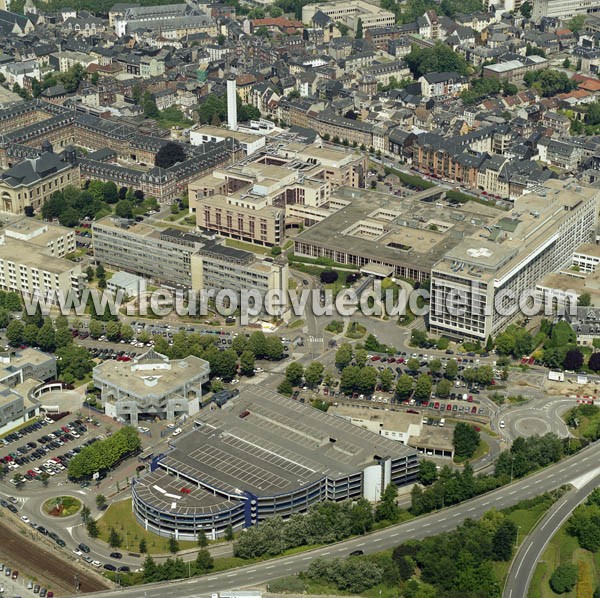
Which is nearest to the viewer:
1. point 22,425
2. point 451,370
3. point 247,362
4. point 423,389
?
point 22,425

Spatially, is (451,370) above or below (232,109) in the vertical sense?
below

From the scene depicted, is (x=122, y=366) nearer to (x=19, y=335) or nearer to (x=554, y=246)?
(x=19, y=335)

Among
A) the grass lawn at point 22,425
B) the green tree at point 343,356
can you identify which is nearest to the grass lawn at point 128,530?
the grass lawn at point 22,425

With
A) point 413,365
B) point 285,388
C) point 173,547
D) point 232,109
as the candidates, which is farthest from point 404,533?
point 232,109

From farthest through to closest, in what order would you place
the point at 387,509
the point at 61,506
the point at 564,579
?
the point at 61,506, the point at 387,509, the point at 564,579

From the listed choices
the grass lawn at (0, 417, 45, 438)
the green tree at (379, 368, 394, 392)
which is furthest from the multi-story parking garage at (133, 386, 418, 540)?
the grass lawn at (0, 417, 45, 438)

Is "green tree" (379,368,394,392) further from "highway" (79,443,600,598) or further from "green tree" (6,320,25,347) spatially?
"green tree" (6,320,25,347)

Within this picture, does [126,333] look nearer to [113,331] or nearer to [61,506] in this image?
[113,331]
